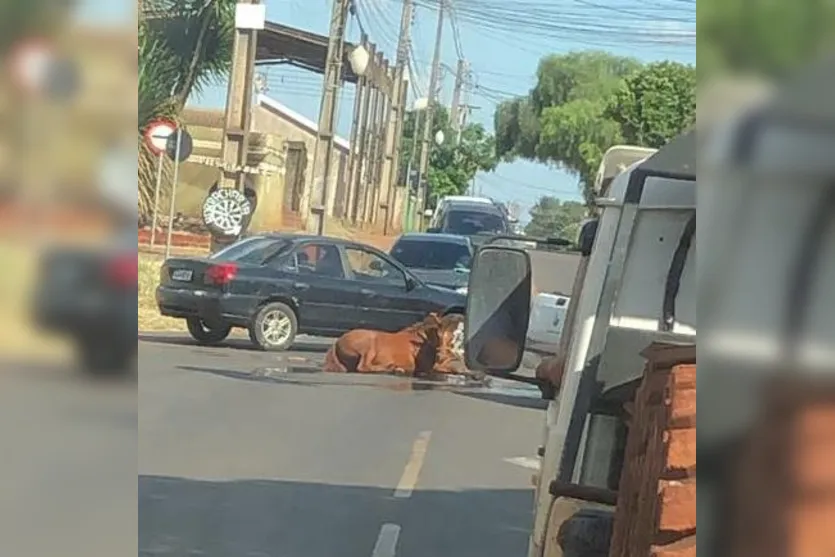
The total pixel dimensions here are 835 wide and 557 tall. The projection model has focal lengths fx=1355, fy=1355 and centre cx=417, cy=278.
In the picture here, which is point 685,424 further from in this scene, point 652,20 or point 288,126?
point 288,126

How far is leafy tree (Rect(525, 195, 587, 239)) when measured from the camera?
2021 mm

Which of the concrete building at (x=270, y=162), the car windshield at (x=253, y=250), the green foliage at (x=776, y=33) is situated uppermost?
the green foliage at (x=776, y=33)

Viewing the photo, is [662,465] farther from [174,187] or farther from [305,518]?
[305,518]

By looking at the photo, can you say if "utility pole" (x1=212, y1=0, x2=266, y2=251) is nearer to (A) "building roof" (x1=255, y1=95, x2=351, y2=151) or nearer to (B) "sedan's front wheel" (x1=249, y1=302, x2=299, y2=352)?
(A) "building roof" (x1=255, y1=95, x2=351, y2=151)

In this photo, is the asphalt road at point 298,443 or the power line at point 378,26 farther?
the asphalt road at point 298,443

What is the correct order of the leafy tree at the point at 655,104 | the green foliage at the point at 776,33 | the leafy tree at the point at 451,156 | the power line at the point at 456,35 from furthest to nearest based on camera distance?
the leafy tree at the point at 451,156
the power line at the point at 456,35
the leafy tree at the point at 655,104
the green foliage at the point at 776,33

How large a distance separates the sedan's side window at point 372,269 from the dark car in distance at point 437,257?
0.08 feet

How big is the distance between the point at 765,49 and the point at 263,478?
1.24 metres

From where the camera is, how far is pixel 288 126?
1885mm

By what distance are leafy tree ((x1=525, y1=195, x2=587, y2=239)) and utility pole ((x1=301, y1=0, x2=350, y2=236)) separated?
0.32 meters

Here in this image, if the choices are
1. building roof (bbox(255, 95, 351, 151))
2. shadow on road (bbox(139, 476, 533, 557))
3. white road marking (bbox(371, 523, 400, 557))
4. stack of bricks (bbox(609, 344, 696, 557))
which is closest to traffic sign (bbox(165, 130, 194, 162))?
building roof (bbox(255, 95, 351, 151))

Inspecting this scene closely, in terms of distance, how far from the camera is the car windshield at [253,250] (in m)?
1.98

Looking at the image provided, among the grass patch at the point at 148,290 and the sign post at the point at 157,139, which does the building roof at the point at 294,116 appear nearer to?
the sign post at the point at 157,139

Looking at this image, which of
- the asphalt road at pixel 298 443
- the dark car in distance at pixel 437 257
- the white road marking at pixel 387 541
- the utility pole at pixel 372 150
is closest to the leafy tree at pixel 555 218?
the dark car in distance at pixel 437 257
